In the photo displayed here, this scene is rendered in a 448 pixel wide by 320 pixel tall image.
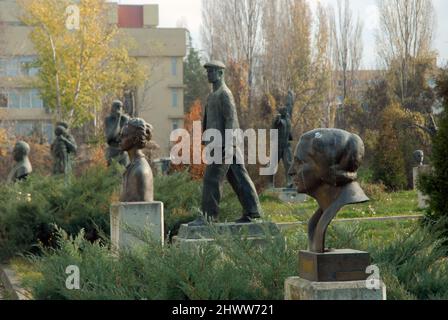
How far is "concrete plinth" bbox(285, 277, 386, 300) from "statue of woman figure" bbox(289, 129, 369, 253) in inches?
11.8

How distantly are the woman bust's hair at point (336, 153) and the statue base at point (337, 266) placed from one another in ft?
1.52

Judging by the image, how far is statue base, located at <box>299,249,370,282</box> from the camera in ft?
15.2

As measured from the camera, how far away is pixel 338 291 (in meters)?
4.51

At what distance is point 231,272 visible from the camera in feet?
17.7

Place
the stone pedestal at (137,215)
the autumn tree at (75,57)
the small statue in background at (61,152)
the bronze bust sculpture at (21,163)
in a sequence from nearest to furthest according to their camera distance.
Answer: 1. the stone pedestal at (137,215)
2. the bronze bust sculpture at (21,163)
3. the small statue in background at (61,152)
4. the autumn tree at (75,57)

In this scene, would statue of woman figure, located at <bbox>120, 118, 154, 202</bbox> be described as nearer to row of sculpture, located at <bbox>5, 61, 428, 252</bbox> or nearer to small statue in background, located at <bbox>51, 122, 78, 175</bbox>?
row of sculpture, located at <bbox>5, 61, 428, 252</bbox>

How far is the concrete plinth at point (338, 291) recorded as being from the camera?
4.50 meters

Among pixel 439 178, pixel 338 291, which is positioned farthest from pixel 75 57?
Result: pixel 338 291

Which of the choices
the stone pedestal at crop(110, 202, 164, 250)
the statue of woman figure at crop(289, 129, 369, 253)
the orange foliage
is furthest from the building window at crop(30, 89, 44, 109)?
the statue of woman figure at crop(289, 129, 369, 253)

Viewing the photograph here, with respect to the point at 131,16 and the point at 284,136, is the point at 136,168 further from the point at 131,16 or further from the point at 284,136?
the point at 131,16

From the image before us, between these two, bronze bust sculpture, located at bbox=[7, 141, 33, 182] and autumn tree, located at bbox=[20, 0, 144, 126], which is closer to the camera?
bronze bust sculpture, located at bbox=[7, 141, 33, 182]

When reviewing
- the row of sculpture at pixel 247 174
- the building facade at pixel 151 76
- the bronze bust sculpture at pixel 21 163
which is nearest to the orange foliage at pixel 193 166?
the bronze bust sculpture at pixel 21 163

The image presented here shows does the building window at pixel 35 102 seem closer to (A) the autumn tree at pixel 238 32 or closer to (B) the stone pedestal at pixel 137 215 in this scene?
(A) the autumn tree at pixel 238 32
